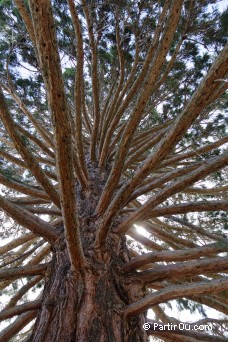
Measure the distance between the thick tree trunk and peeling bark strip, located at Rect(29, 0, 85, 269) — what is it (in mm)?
228

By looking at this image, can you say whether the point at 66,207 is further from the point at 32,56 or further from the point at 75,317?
the point at 32,56

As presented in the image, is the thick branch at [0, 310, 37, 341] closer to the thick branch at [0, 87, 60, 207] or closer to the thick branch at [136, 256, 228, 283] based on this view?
the thick branch at [136, 256, 228, 283]

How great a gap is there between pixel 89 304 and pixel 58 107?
1.19 m

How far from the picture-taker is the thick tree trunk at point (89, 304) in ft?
5.48

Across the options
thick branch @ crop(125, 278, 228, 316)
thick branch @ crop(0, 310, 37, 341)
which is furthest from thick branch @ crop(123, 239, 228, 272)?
thick branch @ crop(0, 310, 37, 341)

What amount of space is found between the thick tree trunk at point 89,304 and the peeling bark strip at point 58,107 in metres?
0.23

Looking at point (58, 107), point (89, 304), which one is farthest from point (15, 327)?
point (58, 107)

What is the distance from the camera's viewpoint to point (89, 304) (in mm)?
1790

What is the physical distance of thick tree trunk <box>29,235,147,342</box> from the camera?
1671 millimetres

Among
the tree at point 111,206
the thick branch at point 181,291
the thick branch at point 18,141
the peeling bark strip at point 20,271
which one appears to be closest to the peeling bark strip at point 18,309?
the tree at point 111,206

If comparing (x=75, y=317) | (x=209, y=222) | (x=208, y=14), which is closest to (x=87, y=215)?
(x=75, y=317)

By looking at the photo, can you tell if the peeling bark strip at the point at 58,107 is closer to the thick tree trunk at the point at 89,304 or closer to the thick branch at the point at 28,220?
the thick tree trunk at the point at 89,304

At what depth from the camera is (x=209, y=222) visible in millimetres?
3562

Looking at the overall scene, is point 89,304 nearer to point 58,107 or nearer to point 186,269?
point 186,269
